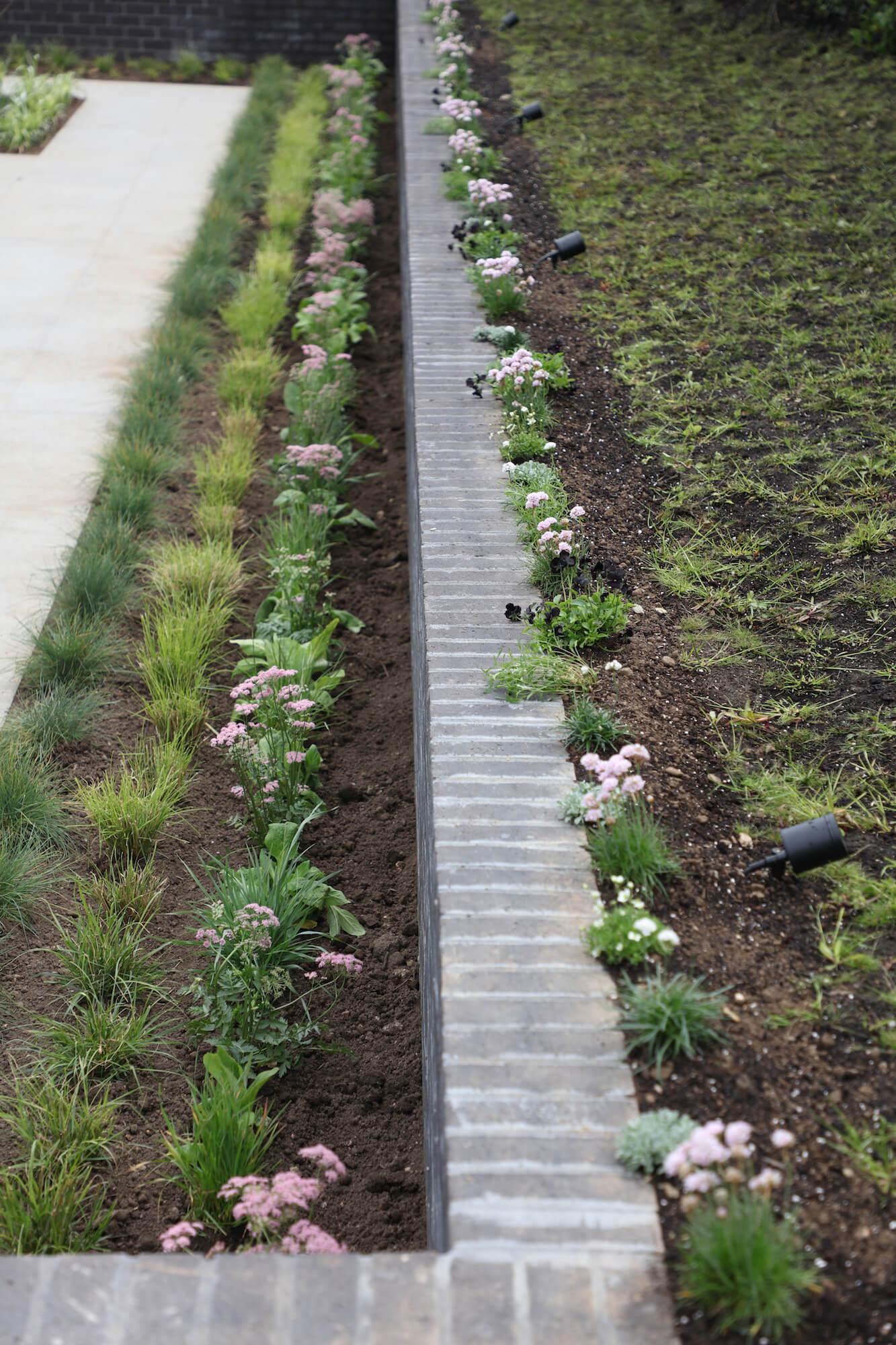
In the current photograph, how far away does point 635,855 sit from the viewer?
2.36 meters

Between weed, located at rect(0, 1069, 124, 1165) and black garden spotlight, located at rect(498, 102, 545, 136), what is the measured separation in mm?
6149

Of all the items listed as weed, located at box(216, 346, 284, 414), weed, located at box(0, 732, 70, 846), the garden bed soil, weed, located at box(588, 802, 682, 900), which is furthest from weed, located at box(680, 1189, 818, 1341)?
the garden bed soil

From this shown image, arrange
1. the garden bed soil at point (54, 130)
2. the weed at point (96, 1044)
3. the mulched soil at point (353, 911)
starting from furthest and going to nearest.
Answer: the garden bed soil at point (54, 130) < the weed at point (96, 1044) < the mulched soil at point (353, 911)

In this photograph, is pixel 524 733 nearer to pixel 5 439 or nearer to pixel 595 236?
pixel 5 439

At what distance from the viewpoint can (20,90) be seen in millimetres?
9273

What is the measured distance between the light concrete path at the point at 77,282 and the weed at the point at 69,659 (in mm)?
95

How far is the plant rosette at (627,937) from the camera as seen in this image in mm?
2172

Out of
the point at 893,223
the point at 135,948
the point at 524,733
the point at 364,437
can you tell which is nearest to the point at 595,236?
the point at 893,223

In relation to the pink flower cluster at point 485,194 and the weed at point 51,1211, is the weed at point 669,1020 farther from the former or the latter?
the pink flower cluster at point 485,194

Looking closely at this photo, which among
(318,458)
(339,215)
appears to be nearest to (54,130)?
(339,215)

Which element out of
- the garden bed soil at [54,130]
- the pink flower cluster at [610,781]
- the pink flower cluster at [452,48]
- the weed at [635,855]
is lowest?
the weed at [635,855]

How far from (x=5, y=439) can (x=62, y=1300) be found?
4066 mm

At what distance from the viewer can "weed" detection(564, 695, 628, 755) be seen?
2711 mm

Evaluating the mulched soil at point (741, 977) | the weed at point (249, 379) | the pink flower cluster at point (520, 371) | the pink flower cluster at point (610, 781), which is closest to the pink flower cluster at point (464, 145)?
the weed at point (249, 379)
